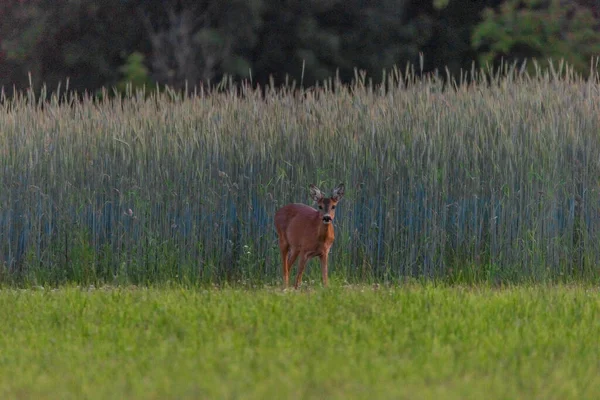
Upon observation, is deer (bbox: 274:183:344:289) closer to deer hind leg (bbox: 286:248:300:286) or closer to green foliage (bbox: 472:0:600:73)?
deer hind leg (bbox: 286:248:300:286)

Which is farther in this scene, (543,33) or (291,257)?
(543,33)

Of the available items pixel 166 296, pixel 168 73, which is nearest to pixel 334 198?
pixel 166 296

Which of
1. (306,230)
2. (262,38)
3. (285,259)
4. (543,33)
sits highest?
(543,33)

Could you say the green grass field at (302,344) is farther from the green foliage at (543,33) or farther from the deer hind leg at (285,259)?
the green foliage at (543,33)

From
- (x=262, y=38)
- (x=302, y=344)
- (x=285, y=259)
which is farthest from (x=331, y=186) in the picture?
(x=262, y=38)

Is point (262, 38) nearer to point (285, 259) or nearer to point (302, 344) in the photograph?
point (285, 259)

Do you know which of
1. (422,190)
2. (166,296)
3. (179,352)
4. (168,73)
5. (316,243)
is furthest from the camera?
(168,73)

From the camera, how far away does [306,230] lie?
1160 cm

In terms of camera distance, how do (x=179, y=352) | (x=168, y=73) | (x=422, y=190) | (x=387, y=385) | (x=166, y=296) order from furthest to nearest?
(x=168, y=73)
(x=422, y=190)
(x=166, y=296)
(x=179, y=352)
(x=387, y=385)

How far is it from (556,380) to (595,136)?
628cm

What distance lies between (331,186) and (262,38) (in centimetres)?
1141

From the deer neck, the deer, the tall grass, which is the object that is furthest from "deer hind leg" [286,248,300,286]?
the tall grass

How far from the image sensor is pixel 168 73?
23.8 metres

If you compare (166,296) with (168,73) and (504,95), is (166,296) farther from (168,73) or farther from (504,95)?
(168,73)
